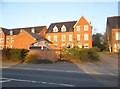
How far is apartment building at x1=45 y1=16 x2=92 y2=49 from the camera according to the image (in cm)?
6750

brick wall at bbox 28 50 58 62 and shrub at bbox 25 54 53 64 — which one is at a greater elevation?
brick wall at bbox 28 50 58 62

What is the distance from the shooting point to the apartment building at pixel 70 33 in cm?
6750

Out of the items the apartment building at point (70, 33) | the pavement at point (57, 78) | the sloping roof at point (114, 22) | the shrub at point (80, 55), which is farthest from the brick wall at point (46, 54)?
the sloping roof at point (114, 22)

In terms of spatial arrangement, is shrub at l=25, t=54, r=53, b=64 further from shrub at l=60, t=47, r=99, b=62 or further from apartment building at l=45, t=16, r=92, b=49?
apartment building at l=45, t=16, r=92, b=49

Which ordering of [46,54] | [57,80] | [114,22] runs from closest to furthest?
[57,80] → [46,54] → [114,22]

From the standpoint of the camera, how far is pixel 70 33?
69938 mm

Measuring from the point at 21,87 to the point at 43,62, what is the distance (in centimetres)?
1705

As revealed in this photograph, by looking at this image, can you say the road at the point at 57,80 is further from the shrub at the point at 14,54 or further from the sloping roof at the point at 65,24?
the sloping roof at the point at 65,24

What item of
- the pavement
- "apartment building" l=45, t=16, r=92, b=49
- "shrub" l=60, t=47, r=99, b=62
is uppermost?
"apartment building" l=45, t=16, r=92, b=49

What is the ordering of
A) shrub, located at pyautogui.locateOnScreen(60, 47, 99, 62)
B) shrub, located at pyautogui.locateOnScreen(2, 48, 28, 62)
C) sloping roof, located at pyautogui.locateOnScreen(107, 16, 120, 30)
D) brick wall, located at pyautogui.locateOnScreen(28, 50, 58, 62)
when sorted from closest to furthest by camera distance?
brick wall, located at pyautogui.locateOnScreen(28, 50, 58, 62) < shrub, located at pyautogui.locateOnScreen(60, 47, 99, 62) < shrub, located at pyautogui.locateOnScreen(2, 48, 28, 62) < sloping roof, located at pyautogui.locateOnScreen(107, 16, 120, 30)

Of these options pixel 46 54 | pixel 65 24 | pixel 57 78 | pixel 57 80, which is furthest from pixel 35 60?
A: pixel 65 24

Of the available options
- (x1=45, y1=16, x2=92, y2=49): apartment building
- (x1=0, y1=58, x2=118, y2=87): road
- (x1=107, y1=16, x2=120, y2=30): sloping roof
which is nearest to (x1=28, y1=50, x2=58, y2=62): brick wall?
(x1=0, y1=58, x2=118, y2=87): road

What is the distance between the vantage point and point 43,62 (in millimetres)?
26859

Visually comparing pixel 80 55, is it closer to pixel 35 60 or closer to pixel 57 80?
pixel 35 60
